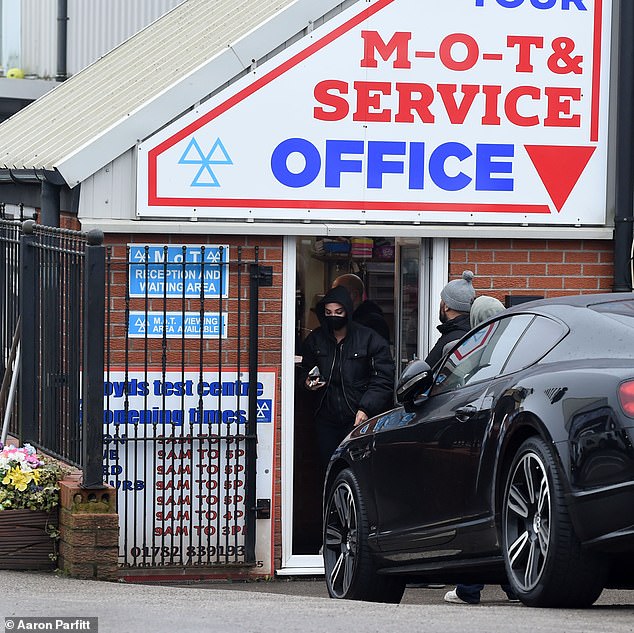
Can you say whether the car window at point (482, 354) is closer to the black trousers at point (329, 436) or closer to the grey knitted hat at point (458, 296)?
the grey knitted hat at point (458, 296)

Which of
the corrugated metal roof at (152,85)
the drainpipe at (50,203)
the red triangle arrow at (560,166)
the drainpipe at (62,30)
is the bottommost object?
the drainpipe at (50,203)

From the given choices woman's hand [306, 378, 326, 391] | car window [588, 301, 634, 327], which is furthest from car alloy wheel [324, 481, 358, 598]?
car window [588, 301, 634, 327]

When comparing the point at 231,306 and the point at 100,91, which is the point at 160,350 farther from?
the point at 100,91

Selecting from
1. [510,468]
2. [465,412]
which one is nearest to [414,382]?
[465,412]

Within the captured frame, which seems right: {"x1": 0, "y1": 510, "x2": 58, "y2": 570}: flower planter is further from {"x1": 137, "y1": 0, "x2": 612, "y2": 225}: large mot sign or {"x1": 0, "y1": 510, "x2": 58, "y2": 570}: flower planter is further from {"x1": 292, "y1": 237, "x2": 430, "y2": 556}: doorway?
{"x1": 292, "y1": 237, "x2": 430, "y2": 556}: doorway

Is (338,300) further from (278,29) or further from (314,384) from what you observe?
(278,29)

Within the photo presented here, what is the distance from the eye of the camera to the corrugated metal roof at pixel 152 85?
9.33 metres

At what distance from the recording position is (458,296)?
9.33m

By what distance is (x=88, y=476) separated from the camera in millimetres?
7828

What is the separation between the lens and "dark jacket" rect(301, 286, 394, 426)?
976 cm

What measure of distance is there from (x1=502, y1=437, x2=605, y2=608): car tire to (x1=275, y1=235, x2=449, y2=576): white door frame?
405 cm

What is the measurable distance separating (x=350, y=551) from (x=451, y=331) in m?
2.02

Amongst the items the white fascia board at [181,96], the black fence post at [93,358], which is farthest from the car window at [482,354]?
the white fascia board at [181,96]

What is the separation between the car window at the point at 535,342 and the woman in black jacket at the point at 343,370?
330cm
